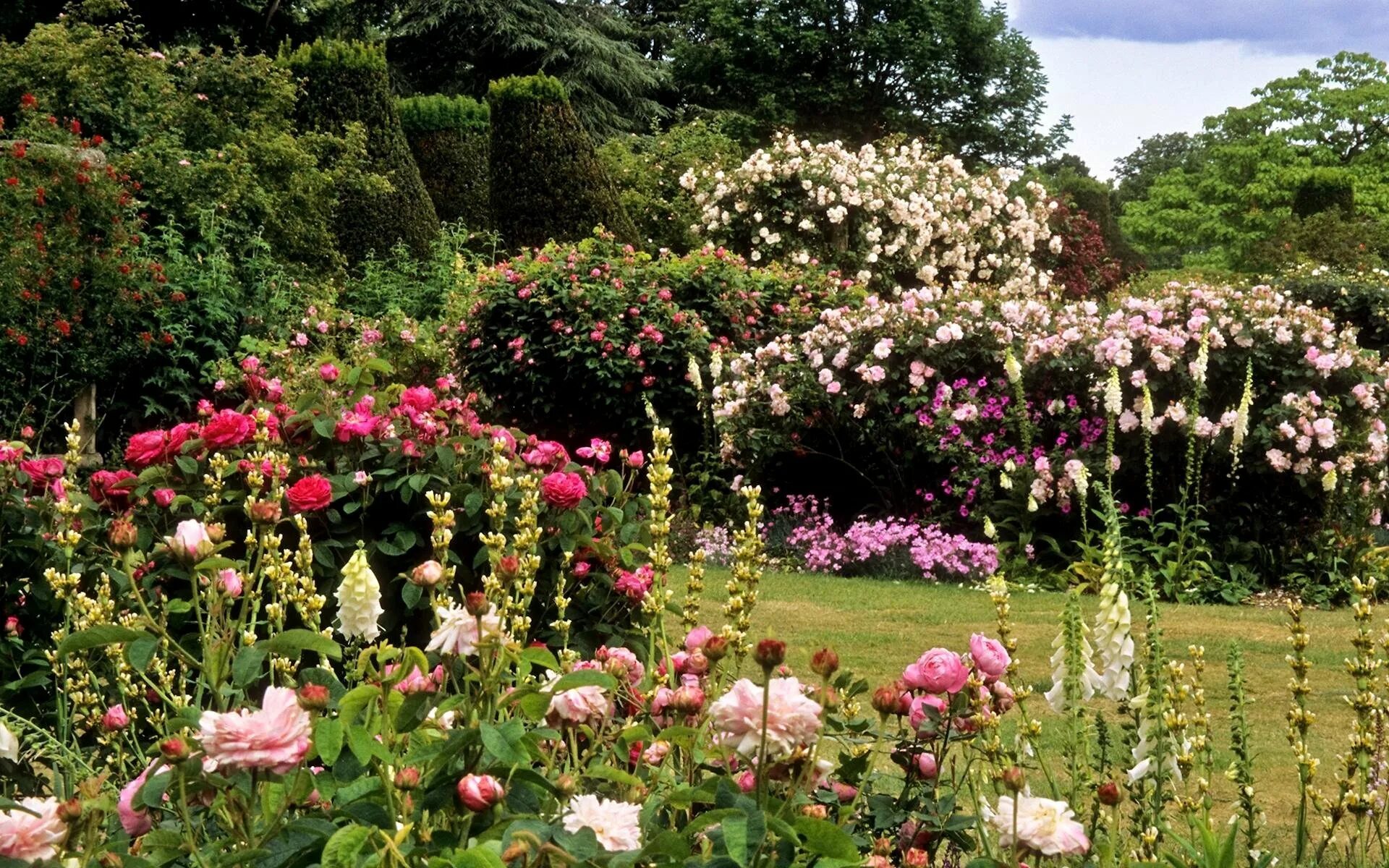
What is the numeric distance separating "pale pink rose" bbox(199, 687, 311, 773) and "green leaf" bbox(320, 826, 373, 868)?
85 mm

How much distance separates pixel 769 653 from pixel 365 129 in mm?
12083

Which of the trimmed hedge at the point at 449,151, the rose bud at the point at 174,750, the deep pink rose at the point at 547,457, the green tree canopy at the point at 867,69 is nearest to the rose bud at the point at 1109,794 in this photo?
the rose bud at the point at 174,750

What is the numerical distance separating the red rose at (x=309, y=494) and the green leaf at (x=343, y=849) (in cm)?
160

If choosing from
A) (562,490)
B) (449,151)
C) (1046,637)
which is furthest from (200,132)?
(562,490)

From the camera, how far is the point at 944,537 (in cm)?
736

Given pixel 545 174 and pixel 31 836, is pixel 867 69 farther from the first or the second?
pixel 31 836

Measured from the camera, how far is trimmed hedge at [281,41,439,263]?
12602 millimetres

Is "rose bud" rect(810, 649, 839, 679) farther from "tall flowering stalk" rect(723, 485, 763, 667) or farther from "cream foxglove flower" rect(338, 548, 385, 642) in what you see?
"cream foxglove flower" rect(338, 548, 385, 642)

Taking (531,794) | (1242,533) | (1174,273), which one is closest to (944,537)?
(1242,533)

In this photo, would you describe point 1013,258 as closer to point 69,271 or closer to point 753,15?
point 69,271

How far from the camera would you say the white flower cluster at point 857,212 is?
13.8m

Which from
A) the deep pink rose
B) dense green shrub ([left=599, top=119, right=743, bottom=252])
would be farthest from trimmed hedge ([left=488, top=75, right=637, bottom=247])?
the deep pink rose

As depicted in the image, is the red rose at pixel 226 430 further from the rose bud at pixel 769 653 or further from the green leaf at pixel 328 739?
the rose bud at pixel 769 653

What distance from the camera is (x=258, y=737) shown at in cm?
119
